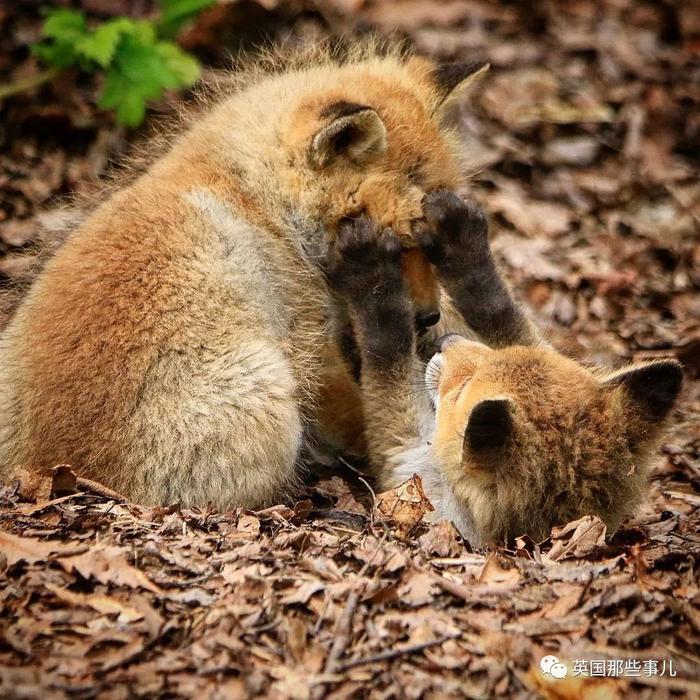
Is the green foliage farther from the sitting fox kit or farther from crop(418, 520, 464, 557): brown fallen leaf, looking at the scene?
crop(418, 520, 464, 557): brown fallen leaf

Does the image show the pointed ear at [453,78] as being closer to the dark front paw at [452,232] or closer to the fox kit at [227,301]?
the fox kit at [227,301]

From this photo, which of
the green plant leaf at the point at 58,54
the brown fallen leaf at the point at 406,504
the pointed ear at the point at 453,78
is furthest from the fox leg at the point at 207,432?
the green plant leaf at the point at 58,54

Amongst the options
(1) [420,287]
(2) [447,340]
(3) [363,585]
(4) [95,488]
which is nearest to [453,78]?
(1) [420,287]

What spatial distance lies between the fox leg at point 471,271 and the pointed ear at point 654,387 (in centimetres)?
138

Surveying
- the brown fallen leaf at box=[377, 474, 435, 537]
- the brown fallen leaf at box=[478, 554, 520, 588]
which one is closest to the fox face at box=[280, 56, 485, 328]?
the brown fallen leaf at box=[377, 474, 435, 537]

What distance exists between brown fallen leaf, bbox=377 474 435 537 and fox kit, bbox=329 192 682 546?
0.20m

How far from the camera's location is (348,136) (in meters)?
5.91

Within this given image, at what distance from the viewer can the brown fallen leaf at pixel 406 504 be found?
5531 mm

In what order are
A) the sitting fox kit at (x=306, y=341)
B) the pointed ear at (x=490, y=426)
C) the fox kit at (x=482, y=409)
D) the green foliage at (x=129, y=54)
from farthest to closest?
the green foliage at (x=129, y=54)
the sitting fox kit at (x=306, y=341)
the fox kit at (x=482, y=409)
the pointed ear at (x=490, y=426)

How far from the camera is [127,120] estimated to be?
28.1 ft

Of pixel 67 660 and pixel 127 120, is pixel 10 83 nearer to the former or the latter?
pixel 127 120

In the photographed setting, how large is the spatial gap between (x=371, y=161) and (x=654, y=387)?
2374 millimetres

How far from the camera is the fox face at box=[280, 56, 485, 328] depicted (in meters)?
5.95

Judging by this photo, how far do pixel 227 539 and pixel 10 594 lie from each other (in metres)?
1.20
